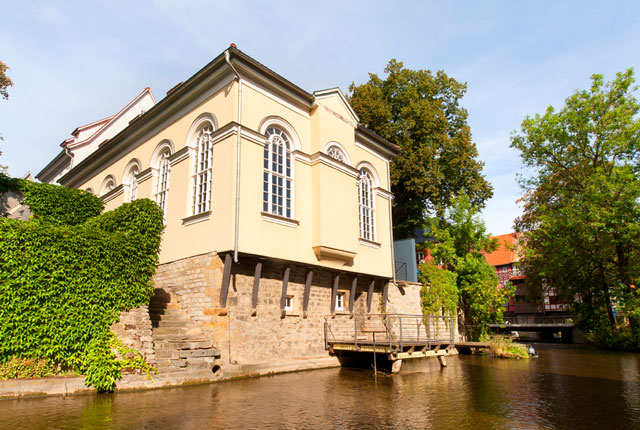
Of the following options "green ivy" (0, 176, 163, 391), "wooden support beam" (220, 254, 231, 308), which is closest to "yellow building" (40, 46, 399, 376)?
"wooden support beam" (220, 254, 231, 308)

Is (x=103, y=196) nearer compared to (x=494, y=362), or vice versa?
(x=494, y=362)

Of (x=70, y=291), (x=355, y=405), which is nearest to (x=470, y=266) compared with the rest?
(x=355, y=405)

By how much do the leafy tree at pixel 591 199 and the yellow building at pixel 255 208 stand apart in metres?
13.4

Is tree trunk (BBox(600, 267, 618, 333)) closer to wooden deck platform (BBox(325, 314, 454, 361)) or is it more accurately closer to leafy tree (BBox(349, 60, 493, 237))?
leafy tree (BBox(349, 60, 493, 237))

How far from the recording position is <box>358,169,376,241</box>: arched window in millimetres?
17266

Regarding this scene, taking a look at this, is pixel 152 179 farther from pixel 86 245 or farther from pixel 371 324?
pixel 371 324

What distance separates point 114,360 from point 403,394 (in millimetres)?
6042

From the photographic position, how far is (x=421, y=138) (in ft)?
81.6

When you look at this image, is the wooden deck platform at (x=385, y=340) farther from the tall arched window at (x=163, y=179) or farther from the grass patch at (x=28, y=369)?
the grass patch at (x=28, y=369)

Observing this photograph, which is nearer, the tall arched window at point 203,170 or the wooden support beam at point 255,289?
the wooden support beam at point 255,289

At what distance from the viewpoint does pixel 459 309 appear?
903 inches

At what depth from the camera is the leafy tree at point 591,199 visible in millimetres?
22328

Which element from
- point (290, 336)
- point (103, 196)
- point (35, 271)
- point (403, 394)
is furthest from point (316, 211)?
point (103, 196)

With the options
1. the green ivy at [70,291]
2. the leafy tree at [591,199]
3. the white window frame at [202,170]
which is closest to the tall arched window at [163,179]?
the white window frame at [202,170]
